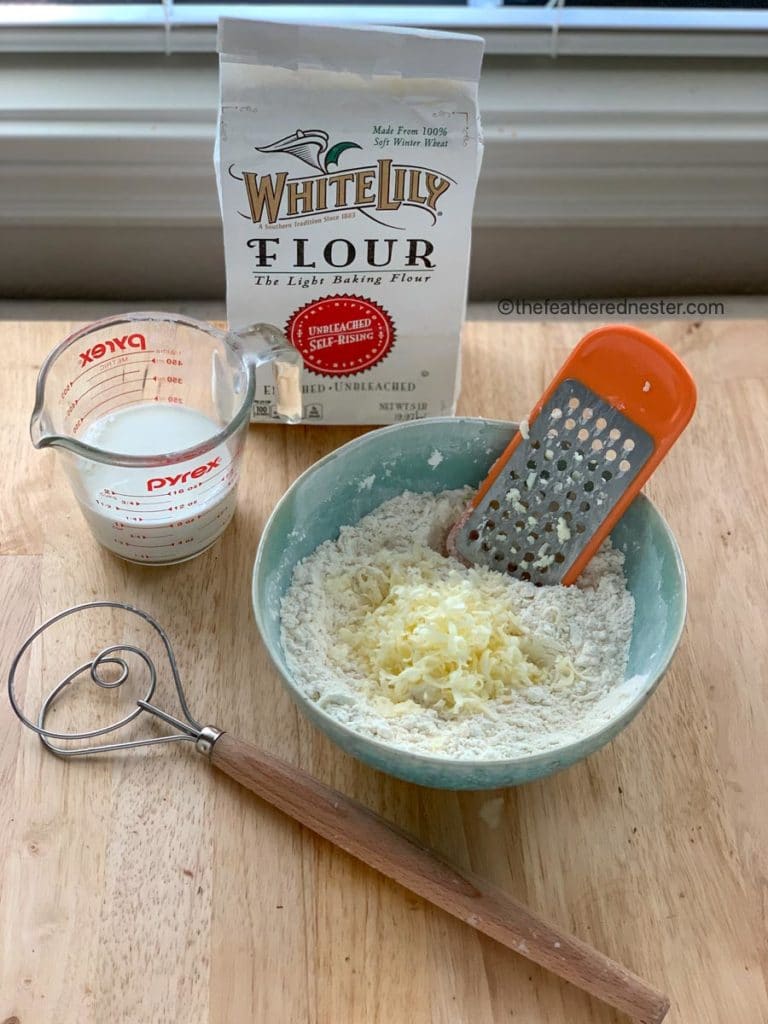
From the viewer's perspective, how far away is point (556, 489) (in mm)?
869

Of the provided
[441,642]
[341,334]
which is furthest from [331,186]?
[441,642]

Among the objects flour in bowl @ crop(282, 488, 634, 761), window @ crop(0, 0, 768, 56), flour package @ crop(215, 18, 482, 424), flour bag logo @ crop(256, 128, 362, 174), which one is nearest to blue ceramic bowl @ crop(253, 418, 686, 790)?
flour in bowl @ crop(282, 488, 634, 761)

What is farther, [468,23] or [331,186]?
[468,23]

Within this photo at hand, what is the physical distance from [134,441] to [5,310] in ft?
1.68

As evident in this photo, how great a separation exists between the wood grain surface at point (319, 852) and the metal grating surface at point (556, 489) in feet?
0.43

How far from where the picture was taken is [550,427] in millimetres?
873

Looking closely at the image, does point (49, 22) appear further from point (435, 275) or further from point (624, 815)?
point (624, 815)

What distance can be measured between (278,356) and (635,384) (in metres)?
0.29

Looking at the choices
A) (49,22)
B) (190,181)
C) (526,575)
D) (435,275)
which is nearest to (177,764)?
(526,575)

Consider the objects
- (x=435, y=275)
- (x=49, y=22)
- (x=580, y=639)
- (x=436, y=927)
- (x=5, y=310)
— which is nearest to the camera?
(x=436, y=927)

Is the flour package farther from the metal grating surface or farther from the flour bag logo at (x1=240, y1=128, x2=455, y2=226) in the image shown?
the metal grating surface

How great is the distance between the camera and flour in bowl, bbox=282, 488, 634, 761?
29.4 inches

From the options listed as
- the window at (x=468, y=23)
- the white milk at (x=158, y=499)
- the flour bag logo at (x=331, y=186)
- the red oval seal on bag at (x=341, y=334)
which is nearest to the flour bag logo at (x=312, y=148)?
the flour bag logo at (x=331, y=186)

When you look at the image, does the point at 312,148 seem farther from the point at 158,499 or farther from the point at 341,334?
the point at 158,499
